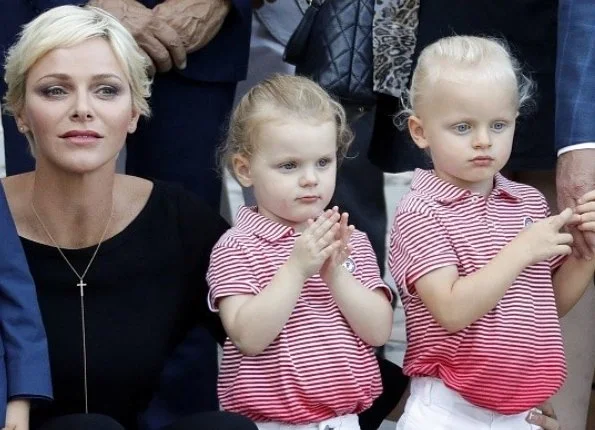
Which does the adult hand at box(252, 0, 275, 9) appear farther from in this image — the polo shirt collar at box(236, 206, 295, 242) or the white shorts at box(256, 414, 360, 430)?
the white shorts at box(256, 414, 360, 430)

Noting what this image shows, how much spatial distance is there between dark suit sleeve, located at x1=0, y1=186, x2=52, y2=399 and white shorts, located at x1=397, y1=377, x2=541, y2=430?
2.45 ft

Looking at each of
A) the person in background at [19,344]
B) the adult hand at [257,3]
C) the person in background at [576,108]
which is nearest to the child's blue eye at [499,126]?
the person in background at [576,108]

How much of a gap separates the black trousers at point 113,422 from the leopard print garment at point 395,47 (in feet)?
3.30

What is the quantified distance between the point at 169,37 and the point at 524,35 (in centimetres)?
83

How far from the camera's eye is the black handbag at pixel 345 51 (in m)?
3.68

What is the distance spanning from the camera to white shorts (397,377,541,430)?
3104mm

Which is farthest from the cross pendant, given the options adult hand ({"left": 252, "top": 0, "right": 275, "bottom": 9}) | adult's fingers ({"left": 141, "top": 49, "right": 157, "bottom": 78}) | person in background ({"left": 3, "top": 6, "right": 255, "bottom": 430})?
adult hand ({"left": 252, "top": 0, "right": 275, "bottom": 9})

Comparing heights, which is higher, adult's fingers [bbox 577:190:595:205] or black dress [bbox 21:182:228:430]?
adult's fingers [bbox 577:190:595:205]

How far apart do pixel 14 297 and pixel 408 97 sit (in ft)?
3.46

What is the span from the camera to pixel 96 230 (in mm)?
3291

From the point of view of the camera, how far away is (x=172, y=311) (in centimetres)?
331

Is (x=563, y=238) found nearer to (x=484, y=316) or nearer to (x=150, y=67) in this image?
(x=484, y=316)

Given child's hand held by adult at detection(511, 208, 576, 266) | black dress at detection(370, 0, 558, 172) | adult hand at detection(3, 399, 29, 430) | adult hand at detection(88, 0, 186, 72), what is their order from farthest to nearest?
adult hand at detection(88, 0, 186, 72)
black dress at detection(370, 0, 558, 172)
child's hand held by adult at detection(511, 208, 576, 266)
adult hand at detection(3, 399, 29, 430)

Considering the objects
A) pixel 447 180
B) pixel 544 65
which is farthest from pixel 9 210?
pixel 544 65
